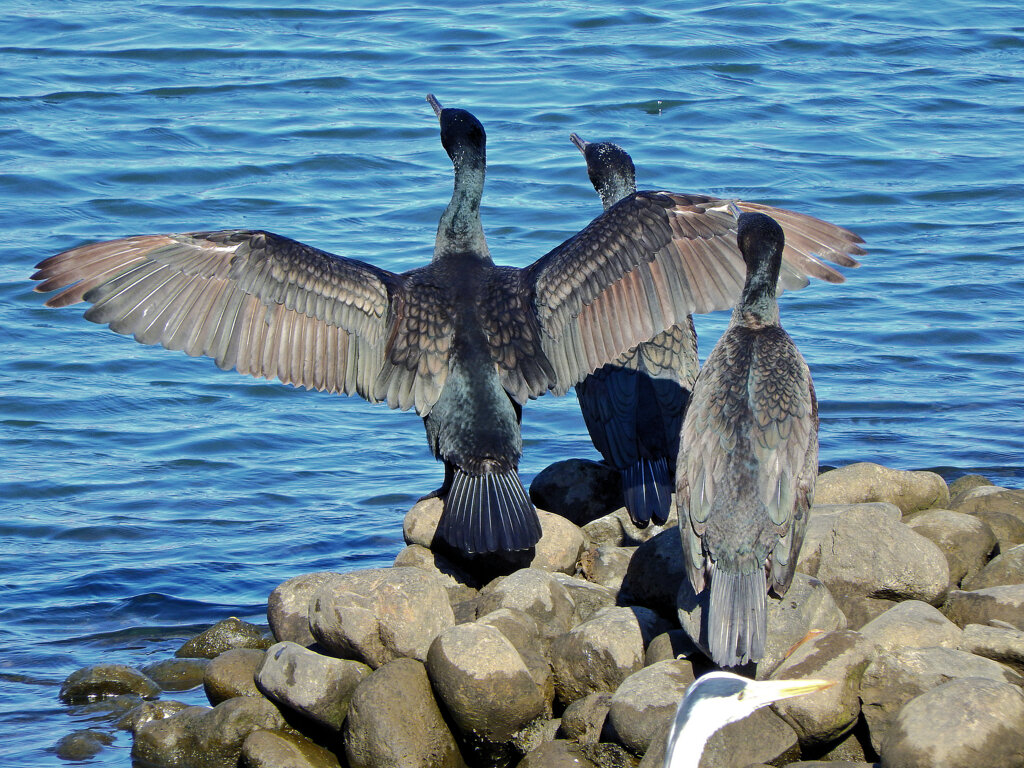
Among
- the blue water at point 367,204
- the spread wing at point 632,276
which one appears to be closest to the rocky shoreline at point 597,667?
the blue water at point 367,204

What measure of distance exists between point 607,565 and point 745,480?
1.23m

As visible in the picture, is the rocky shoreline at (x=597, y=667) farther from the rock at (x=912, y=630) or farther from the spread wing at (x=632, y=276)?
the spread wing at (x=632, y=276)

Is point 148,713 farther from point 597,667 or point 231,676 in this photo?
point 597,667

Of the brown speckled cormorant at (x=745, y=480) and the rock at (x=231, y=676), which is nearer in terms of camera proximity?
the brown speckled cormorant at (x=745, y=480)

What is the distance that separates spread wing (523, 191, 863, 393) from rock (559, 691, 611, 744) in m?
1.82

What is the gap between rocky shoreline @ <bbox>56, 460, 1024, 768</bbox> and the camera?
→ 14.6 feet

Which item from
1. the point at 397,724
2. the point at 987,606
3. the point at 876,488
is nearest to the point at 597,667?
the point at 397,724

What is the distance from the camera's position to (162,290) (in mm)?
6238

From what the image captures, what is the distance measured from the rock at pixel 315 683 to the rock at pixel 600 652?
0.73m

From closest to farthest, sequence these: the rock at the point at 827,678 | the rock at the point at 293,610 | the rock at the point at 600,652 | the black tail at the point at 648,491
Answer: the rock at the point at 827,678, the rock at the point at 600,652, the rock at the point at 293,610, the black tail at the point at 648,491

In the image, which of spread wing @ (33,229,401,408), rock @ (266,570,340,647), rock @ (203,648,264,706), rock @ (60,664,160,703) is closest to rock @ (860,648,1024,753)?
rock @ (266,570,340,647)

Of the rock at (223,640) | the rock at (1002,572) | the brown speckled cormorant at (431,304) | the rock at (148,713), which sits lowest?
the rock at (148,713)

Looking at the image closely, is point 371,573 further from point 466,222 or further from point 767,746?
point 466,222

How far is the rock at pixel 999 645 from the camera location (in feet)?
15.3
